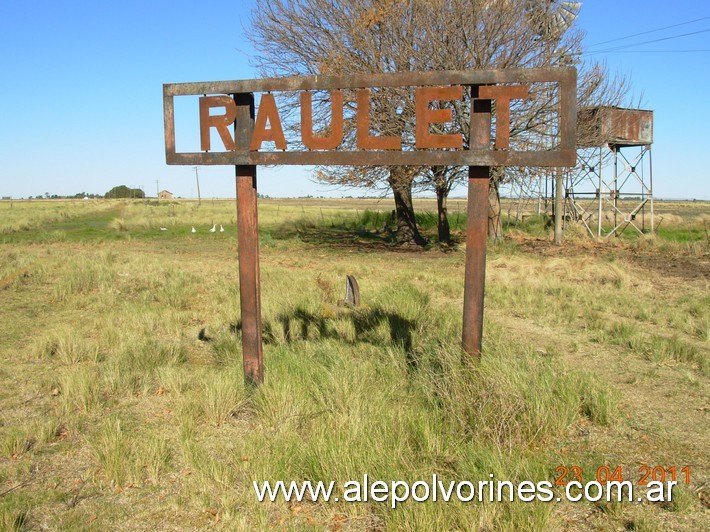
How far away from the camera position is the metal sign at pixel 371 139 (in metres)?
4.54

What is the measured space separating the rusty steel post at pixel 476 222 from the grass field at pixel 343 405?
421 mm

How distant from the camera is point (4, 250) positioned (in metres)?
18.4

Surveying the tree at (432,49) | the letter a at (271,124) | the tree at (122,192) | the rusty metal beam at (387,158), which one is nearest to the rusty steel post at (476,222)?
the rusty metal beam at (387,158)

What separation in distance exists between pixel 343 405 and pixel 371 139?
6.99 ft

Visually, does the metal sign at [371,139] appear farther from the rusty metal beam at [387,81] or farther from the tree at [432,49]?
the tree at [432,49]

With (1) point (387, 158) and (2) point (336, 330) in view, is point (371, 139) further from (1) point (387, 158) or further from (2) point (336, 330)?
(2) point (336, 330)

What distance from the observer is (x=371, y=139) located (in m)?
4.89

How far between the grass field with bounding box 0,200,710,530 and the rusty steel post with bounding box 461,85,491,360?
0.42 metres

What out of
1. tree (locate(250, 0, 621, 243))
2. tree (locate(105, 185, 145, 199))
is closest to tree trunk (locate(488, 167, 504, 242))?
tree (locate(250, 0, 621, 243))

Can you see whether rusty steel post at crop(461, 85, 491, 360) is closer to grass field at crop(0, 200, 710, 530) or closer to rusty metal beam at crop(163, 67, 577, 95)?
rusty metal beam at crop(163, 67, 577, 95)

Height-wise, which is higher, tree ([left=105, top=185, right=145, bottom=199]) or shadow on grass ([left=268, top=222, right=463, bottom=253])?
tree ([left=105, top=185, right=145, bottom=199])

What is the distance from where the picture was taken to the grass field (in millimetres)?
3514

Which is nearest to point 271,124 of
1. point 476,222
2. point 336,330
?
point 476,222

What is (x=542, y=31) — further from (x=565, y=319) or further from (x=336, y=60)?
(x=565, y=319)
